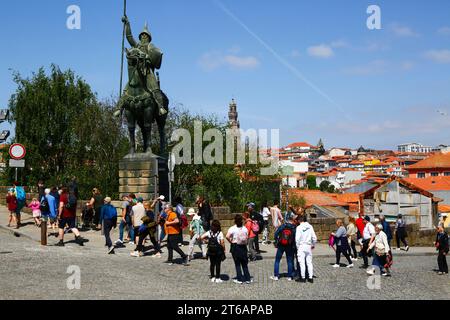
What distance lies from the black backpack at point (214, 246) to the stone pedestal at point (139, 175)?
666 centimetres

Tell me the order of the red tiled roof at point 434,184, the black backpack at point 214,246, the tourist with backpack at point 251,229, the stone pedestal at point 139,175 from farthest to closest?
1. the red tiled roof at point 434,184
2. the stone pedestal at point 139,175
3. the tourist with backpack at point 251,229
4. the black backpack at point 214,246

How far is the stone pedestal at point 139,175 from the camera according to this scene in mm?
18641

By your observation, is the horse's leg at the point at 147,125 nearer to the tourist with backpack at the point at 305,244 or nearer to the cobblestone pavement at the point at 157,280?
the cobblestone pavement at the point at 157,280

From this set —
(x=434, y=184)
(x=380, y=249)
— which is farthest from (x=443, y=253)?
(x=434, y=184)

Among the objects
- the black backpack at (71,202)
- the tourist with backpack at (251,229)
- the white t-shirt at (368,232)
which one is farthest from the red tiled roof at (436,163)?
the black backpack at (71,202)

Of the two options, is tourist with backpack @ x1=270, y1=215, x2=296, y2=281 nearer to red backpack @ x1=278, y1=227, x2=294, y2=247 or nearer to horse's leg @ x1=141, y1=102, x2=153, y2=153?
red backpack @ x1=278, y1=227, x2=294, y2=247

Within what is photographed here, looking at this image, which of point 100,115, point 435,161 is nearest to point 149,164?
point 100,115

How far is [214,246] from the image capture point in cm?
1203

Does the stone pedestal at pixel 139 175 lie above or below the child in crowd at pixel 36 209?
above

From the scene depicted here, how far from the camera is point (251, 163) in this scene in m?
44.1
